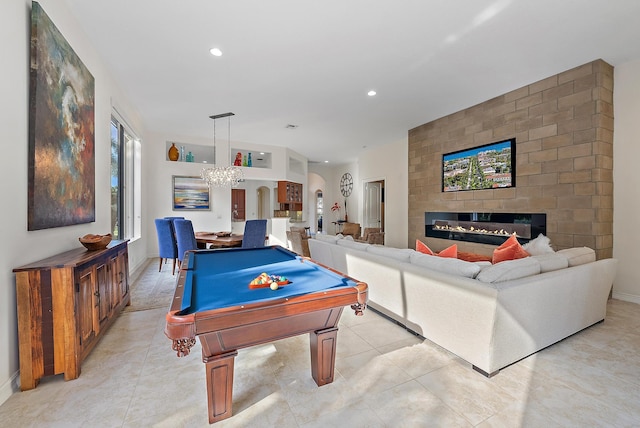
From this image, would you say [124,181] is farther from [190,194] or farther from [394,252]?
[394,252]

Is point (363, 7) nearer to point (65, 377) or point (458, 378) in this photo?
point (458, 378)

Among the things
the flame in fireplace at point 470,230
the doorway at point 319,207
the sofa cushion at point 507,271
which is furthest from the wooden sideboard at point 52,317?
the doorway at point 319,207

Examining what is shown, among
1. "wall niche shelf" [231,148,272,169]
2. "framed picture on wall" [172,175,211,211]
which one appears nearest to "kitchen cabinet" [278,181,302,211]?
"wall niche shelf" [231,148,272,169]

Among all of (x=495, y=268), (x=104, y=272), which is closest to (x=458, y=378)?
(x=495, y=268)

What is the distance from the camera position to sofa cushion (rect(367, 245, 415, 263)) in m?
2.60

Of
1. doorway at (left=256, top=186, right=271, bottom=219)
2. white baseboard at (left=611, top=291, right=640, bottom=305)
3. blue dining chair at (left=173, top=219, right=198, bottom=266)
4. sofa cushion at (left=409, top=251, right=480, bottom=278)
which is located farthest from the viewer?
doorway at (left=256, top=186, right=271, bottom=219)

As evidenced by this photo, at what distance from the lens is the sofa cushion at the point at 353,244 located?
3148mm

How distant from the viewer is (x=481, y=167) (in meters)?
4.68

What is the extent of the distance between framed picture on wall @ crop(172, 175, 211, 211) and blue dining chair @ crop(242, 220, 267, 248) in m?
2.65

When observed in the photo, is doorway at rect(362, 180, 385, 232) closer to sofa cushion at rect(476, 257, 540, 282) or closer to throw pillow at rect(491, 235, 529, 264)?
throw pillow at rect(491, 235, 529, 264)

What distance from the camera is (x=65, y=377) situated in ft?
6.02

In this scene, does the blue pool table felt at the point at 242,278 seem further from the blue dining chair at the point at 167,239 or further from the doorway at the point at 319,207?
the doorway at the point at 319,207

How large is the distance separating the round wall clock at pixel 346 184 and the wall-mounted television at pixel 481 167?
195 inches

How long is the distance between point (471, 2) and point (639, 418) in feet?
10.2
